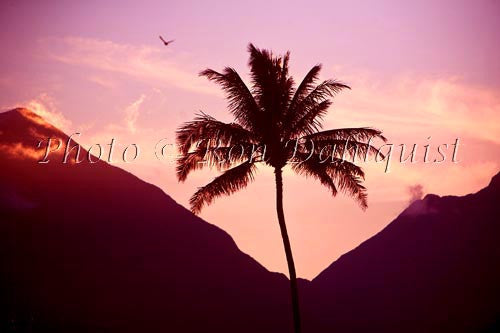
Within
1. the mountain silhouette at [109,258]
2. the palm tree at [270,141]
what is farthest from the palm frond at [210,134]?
the mountain silhouette at [109,258]

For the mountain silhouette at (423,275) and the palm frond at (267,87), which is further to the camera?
the mountain silhouette at (423,275)

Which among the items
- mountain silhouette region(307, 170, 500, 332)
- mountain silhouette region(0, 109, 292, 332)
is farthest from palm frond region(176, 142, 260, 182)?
mountain silhouette region(307, 170, 500, 332)

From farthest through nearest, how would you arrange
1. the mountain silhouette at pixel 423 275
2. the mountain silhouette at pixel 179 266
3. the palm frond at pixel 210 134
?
the mountain silhouette at pixel 423 275, the mountain silhouette at pixel 179 266, the palm frond at pixel 210 134

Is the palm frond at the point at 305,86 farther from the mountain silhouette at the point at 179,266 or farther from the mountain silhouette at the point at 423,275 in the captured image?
the mountain silhouette at the point at 423,275

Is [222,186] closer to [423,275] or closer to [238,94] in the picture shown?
[238,94]

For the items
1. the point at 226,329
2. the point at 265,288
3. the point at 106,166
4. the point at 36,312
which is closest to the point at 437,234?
the point at 265,288

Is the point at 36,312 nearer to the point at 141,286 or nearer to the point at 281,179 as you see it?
the point at 141,286

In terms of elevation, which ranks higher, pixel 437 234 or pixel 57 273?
pixel 437 234

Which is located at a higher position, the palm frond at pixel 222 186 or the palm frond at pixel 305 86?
the palm frond at pixel 305 86
